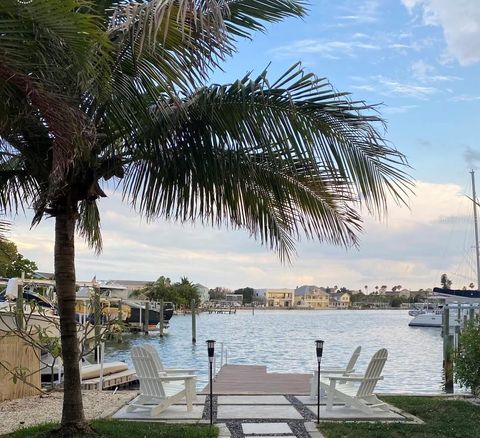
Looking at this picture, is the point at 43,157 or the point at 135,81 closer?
the point at 135,81

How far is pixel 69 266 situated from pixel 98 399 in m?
4.51

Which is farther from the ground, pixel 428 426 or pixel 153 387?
pixel 153 387

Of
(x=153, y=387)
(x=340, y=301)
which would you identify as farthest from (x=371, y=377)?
(x=340, y=301)

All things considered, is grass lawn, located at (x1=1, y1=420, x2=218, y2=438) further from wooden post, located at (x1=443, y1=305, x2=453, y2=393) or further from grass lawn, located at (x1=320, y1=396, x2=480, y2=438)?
wooden post, located at (x1=443, y1=305, x2=453, y2=393)

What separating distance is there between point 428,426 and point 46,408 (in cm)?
557

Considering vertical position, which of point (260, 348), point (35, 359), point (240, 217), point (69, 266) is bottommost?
point (260, 348)

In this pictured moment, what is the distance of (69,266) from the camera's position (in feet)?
21.9

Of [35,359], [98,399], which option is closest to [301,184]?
[98,399]

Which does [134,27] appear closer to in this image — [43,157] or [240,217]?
[43,157]

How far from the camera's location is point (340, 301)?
16212 cm

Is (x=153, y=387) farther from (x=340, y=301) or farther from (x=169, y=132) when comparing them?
(x=340, y=301)

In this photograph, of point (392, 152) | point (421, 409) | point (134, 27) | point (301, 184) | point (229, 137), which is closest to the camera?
point (134, 27)

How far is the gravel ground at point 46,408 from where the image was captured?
8480mm

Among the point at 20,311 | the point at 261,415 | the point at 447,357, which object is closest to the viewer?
the point at 261,415
